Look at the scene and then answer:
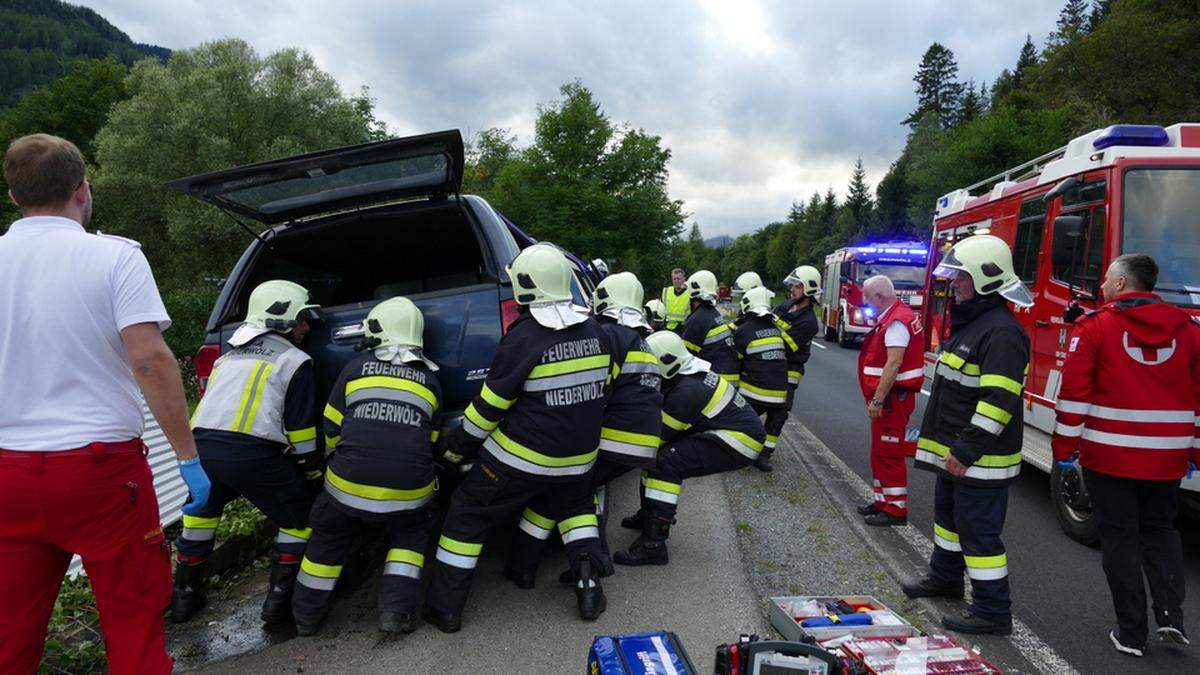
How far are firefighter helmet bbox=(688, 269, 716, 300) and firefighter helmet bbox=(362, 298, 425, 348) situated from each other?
3648mm

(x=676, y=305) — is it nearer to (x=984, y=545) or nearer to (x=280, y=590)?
(x=984, y=545)

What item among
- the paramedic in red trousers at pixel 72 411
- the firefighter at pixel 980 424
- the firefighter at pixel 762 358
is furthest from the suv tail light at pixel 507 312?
the firefighter at pixel 762 358

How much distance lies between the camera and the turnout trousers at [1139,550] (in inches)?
123

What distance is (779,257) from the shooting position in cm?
9344

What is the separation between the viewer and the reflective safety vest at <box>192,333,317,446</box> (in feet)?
10.4

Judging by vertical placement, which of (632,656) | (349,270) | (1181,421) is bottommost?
(632,656)

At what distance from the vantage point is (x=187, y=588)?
3.41 m

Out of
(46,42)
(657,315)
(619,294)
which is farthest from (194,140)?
(46,42)

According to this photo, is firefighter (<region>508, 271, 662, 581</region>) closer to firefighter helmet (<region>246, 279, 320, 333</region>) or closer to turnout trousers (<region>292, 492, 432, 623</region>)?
turnout trousers (<region>292, 492, 432, 623</region>)

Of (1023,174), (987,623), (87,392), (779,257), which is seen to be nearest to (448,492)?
(87,392)

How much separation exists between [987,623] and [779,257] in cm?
9392

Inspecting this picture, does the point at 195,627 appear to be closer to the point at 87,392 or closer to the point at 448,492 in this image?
the point at 448,492

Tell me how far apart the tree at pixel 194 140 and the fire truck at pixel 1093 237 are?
1987 cm

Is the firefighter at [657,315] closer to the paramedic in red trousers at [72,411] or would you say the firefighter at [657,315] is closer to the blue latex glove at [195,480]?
the blue latex glove at [195,480]
